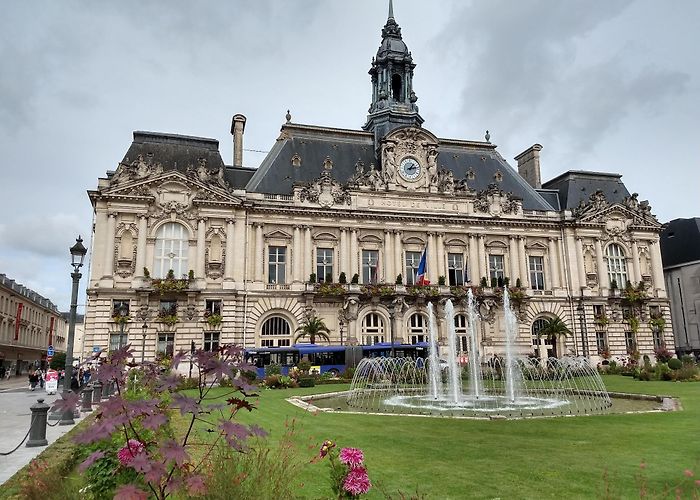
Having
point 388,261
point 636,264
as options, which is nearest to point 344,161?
point 388,261

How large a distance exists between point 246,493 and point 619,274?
55508 millimetres

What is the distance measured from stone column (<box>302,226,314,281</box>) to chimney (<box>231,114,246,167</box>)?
10.5 m

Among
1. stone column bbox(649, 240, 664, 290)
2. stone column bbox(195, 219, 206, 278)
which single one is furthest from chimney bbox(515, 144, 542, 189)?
stone column bbox(195, 219, 206, 278)

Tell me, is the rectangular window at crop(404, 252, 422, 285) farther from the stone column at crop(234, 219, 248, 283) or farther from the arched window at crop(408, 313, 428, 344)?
the stone column at crop(234, 219, 248, 283)

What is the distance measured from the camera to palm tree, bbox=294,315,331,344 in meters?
42.8

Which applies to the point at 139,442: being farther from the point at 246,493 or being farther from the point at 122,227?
the point at 122,227

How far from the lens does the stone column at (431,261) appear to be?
49.8 metres

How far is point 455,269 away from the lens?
5091 centimetres

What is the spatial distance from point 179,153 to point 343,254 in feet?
54.1

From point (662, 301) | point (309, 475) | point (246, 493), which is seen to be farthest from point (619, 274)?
point (246, 493)

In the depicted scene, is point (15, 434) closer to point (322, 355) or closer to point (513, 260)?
point (322, 355)

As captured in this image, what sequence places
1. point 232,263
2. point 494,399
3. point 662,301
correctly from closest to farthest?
point 494,399
point 232,263
point 662,301

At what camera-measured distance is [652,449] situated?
12.1m

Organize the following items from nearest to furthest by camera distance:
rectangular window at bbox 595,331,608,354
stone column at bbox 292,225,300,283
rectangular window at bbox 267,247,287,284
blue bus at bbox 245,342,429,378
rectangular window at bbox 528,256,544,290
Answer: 1. blue bus at bbox 245,342,429,378
2. stone column at bbox 292,225,300,283
3. rectangular window at bbox 267,247,287,284
4. rectangular window at bbox 595,331,608,354
5. rectangular window at bbox 528,256,544,290
